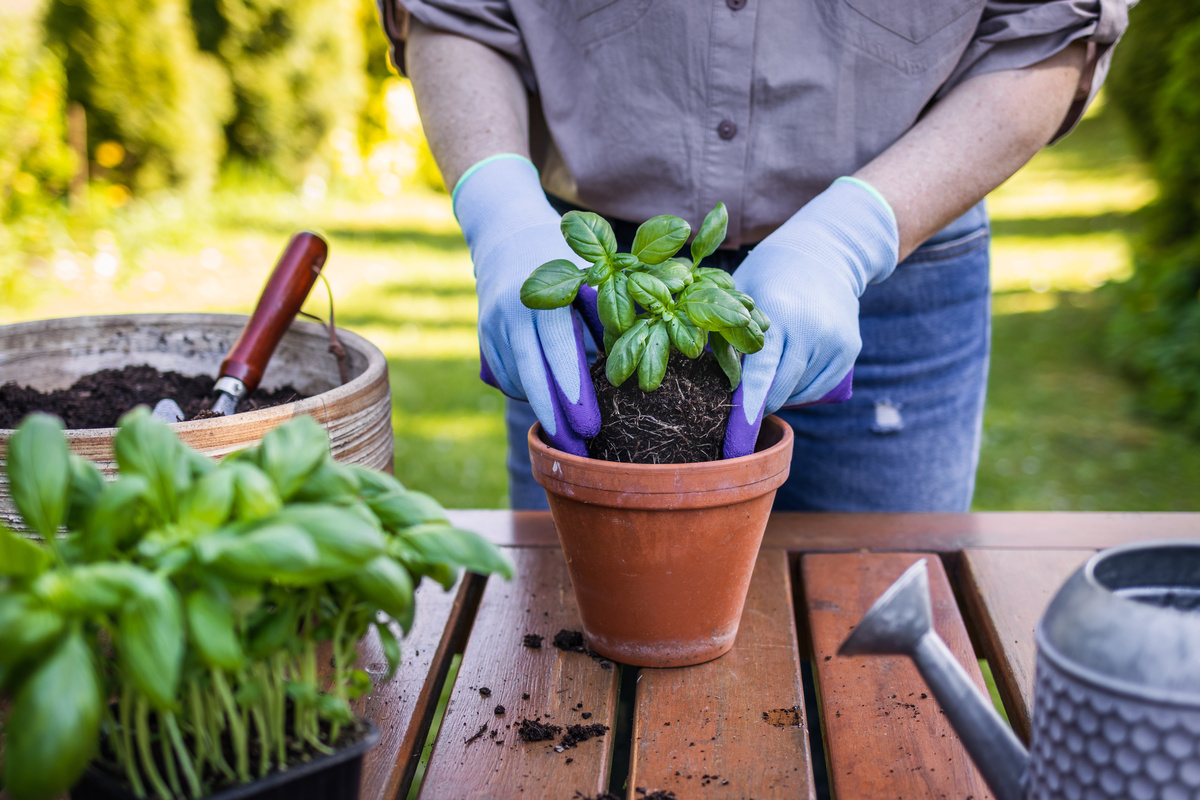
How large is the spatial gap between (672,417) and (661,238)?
187mm

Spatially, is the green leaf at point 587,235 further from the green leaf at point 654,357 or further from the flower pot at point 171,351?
the flower pot at point 171,351

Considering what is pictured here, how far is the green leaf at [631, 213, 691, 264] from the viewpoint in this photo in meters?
0.93

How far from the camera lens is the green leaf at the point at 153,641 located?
1.57ft

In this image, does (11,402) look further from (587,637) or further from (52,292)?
(52,292)

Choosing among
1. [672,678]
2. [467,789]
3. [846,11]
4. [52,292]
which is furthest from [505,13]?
[52,292]

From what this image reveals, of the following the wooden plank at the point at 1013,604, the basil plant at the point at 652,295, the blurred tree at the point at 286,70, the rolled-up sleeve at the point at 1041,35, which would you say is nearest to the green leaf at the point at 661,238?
the basil plant at the point at 652,295

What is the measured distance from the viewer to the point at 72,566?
1.78 ft

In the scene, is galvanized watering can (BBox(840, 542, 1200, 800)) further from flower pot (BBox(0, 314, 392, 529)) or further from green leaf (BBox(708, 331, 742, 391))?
flower pot (BBox(0, 314, 392, 529))

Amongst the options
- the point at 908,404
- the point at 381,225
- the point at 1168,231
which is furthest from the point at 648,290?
the point at 381,225

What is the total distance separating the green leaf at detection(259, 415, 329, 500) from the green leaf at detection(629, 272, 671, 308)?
0.39 meters

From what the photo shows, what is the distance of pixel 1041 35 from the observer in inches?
50.0

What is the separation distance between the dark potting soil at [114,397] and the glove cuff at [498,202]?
0.32 metres

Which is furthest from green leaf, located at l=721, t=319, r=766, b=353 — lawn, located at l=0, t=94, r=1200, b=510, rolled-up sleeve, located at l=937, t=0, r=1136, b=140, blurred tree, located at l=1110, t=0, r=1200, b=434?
blurred tree, located at l=1110, t=0, r=1200, b=434

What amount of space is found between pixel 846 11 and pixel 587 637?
900mm
